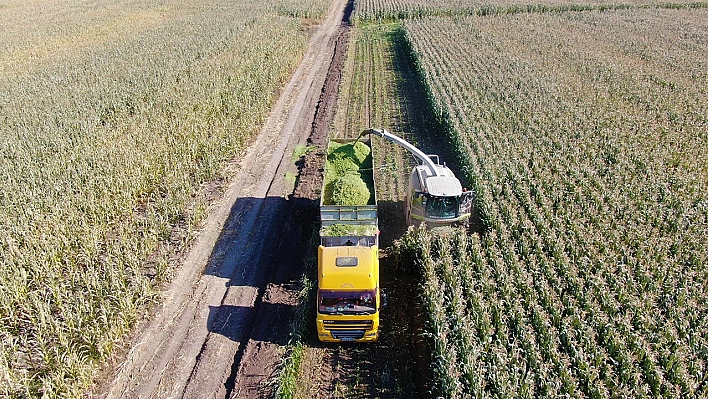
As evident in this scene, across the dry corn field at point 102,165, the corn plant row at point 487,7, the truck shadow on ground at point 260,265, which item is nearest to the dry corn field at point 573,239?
the truck shadow on ground at point 260,265

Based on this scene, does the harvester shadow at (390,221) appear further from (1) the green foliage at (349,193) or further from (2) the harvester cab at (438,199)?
(1) the green foliage at (349,193)

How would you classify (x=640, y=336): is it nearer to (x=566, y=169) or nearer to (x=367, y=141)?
(x=566, y=169)

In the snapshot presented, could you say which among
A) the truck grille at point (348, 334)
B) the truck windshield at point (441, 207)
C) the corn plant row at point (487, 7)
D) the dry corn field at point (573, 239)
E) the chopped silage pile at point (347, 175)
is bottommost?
the truck grille at point (348, 334)

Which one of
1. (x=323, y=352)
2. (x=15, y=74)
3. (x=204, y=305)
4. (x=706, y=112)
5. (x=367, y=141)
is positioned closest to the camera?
(x=323, y=352)

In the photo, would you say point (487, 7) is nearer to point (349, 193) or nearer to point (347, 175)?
point (347, 175)

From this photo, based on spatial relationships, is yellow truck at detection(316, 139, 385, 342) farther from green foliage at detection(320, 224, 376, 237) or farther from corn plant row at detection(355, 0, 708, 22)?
corn plant row at detection(355, 0, 708, 22)

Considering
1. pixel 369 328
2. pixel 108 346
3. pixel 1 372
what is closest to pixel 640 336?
pixel 369 328

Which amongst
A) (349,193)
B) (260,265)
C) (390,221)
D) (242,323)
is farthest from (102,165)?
(390,221)
